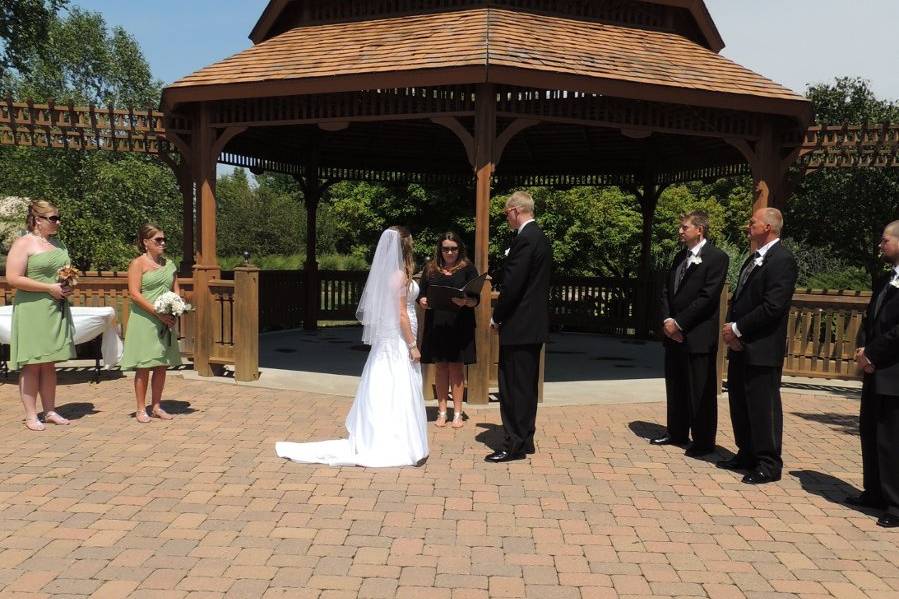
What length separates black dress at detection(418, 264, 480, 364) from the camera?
6363 mm

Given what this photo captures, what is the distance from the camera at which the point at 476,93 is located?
25.1 ft

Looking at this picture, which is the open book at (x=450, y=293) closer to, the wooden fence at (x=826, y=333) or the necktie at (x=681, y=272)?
the necktie at (x=681, y=272)

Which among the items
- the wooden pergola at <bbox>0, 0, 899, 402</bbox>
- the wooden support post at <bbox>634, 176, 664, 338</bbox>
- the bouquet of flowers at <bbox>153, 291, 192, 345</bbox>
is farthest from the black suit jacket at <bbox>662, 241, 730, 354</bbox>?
the wooden support post at <bbox>634, 176, 664, 338</bbox>

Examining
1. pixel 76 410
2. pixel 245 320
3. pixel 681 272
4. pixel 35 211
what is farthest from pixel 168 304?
pixel 681 272

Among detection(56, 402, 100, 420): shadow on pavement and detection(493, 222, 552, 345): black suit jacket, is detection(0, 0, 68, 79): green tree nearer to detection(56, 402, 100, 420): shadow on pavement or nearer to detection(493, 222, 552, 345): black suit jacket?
detection(56, 402, 100, 420): shadow on pavement

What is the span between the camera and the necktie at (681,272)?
579 cm

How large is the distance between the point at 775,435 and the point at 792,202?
19.2m

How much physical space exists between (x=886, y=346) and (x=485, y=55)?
4971mm

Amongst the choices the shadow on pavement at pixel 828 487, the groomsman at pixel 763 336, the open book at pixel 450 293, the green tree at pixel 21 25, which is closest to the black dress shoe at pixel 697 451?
the groomsman at pixel 763 336

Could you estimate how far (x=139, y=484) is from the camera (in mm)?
4676

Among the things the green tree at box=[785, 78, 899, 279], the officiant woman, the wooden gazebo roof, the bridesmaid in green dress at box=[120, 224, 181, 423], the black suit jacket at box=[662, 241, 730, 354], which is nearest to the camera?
the black suit jacket at box=[662, 241, 730, 354]

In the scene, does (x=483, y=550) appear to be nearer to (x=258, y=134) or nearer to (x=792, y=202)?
(x=258, y=134)

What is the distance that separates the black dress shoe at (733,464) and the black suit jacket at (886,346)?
4.09ft

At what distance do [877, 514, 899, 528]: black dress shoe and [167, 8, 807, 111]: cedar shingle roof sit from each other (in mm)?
5383
